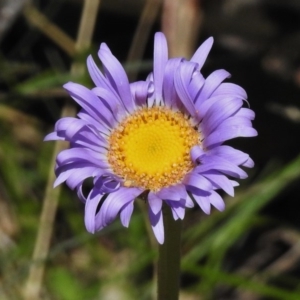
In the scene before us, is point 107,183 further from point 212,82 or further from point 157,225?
point 212,82

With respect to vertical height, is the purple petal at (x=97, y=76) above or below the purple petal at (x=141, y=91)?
above

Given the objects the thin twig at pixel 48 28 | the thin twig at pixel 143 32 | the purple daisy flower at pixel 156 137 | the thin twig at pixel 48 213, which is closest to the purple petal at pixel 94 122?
the purple daisy flower at pixel 156 137

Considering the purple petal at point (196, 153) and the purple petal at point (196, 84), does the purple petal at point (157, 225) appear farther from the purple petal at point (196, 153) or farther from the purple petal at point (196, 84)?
the purple petal at point (196, 84)

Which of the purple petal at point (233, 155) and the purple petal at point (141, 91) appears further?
the purple petal at point (141, 91)

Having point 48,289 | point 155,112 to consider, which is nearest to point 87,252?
point 48,289

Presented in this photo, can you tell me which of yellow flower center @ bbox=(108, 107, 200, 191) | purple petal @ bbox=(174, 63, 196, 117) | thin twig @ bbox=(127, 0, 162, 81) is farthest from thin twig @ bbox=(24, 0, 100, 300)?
purple petal @ bbox=(174, 63, 196, 117)

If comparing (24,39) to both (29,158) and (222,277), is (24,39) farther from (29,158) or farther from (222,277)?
(222,277)

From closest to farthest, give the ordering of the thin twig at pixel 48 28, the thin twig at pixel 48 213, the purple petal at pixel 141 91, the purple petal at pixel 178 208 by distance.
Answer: the purple petal at pixel 178 208 < the purple petal at pixel 141 91 < the thin twig at pixel 48 213 < the thin twig at pixel 48 28
